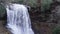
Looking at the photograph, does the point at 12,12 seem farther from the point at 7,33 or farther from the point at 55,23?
the point at 55,23

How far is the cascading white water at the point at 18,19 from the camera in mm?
11633

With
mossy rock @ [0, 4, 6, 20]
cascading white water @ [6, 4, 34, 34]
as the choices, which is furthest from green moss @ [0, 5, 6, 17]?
cascading white water @ [6, 4, 34, 34]

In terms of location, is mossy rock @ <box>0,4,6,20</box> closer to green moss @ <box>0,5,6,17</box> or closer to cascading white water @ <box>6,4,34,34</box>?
green moss @ <box>0,5,6,17</box>

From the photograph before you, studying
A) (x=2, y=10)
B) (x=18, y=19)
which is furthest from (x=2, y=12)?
(x=18, y=19)

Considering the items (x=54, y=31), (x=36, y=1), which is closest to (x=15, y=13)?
(x=36, y=1)

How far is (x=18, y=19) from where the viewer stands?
11.9 m

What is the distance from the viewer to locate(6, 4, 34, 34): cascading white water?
11633 mm

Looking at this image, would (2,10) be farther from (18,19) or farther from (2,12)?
(18,19)

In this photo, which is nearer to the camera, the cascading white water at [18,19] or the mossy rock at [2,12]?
the mossy rock at [2,12]

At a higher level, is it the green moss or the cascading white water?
the green moss

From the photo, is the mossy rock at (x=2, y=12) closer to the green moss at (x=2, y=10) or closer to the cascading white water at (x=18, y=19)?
the green moss at (x=2, y=10)

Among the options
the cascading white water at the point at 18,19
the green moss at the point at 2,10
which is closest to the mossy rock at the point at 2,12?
the green moss at the point at 2,10

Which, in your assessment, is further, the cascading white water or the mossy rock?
the cascading white water

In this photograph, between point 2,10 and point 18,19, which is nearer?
point 2,10
